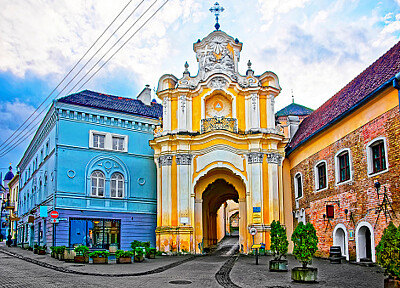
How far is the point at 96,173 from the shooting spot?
3322 cm

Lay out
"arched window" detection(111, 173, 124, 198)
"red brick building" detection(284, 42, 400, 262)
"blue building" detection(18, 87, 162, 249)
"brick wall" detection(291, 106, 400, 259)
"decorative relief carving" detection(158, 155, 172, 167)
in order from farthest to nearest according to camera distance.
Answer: "arched window" detection(111, 173, 124, 198) → "decorative relief carving" detection(158, 155, 172, 167) → "blue building" detection(18, 87, 162, 249) → "red brick building" detection(284, 42, 400, 262) → "brick wall" detection(291, 106, 400, 259)

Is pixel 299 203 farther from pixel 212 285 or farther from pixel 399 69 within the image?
pixel 212 285

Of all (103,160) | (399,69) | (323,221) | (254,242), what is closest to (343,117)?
(399,69)

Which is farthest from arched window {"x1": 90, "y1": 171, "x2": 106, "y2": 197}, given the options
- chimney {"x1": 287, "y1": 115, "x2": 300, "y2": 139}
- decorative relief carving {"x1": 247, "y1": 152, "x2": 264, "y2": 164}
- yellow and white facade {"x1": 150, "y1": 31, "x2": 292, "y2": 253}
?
chimney {"x1": 287, "y1": 115, "x2": 300, "y2": 139}

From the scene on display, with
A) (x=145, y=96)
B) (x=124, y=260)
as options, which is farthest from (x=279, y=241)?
(x=145, y=96)

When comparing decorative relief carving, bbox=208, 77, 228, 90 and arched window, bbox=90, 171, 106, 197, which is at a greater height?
decorative relief carving, bbox=208, 77, 228, 90

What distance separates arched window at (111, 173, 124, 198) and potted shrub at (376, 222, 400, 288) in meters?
24.3

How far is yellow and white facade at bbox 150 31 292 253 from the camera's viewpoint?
105ft

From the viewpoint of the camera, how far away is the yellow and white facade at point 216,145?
31922 millimetres

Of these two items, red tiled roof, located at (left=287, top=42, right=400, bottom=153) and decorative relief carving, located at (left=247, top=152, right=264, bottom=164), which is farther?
decorative relief carving, located at (left=247, top=152, right=264, bottom=164)

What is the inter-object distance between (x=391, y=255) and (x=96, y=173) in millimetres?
24800

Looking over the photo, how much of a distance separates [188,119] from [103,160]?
22.4 ft

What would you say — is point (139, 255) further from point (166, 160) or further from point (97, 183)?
point (97, 183)

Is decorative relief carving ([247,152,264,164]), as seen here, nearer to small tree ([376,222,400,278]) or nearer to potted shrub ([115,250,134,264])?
potted shrub ([115,250,134,264])
